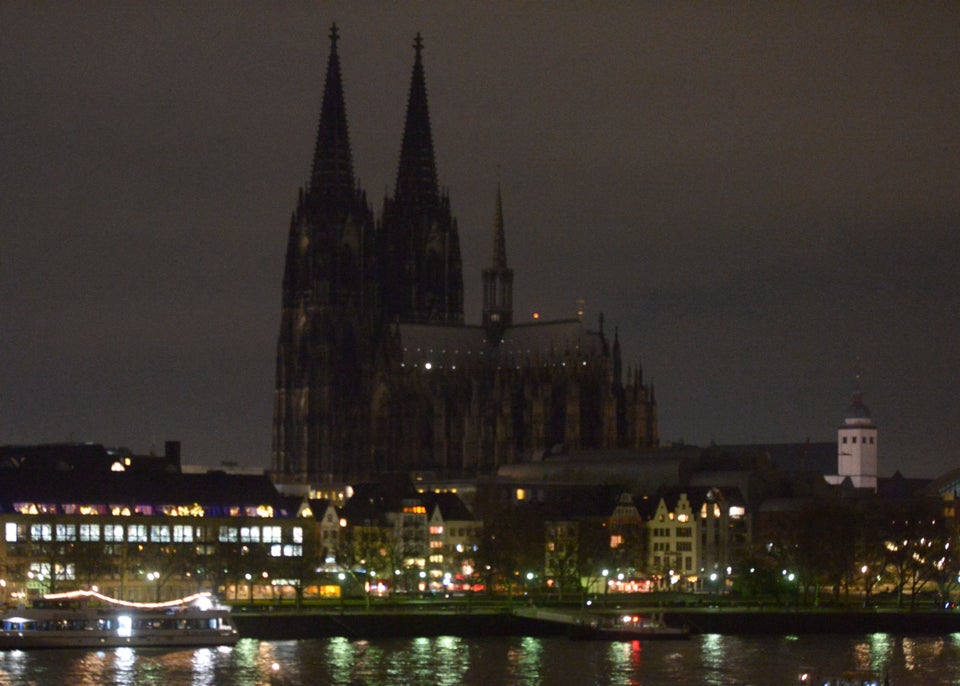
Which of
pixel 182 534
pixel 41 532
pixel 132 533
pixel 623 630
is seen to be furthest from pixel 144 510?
pixel 623 630

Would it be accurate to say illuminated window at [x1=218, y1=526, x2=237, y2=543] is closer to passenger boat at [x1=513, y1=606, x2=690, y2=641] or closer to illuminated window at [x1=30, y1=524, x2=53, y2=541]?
illuminated window at [x1=30, y1=524, x2=53, y2=541]

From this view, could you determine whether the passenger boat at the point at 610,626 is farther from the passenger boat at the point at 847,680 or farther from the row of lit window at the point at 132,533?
the passenger boat at the point at 847,680

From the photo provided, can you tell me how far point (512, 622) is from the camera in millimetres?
126812

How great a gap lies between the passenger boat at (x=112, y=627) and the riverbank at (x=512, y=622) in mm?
3547

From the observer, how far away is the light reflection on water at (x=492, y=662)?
10061cm

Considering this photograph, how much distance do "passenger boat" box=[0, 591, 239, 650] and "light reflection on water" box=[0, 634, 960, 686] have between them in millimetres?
1269

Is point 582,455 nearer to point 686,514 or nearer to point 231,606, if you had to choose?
point 686,514

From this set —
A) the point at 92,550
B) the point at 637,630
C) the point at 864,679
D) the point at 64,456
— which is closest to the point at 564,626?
the point at 637,630

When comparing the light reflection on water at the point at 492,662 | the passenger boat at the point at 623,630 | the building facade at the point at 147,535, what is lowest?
the light reflection on water at the point at 492,662

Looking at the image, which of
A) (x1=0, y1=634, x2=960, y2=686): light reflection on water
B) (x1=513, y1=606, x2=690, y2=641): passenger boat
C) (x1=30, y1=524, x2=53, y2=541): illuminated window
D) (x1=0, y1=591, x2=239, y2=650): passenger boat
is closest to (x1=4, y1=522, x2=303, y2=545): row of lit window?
(x1=30, y1=524, x2=53, y2=541): illuminated window

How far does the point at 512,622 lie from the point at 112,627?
20.5m

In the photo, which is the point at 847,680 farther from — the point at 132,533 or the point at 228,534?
the point at 228,534

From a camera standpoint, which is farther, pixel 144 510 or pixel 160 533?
pixel 144 510

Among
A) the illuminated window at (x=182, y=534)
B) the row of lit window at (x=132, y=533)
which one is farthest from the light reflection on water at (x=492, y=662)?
the illuminated window at (x=182, y=534)
